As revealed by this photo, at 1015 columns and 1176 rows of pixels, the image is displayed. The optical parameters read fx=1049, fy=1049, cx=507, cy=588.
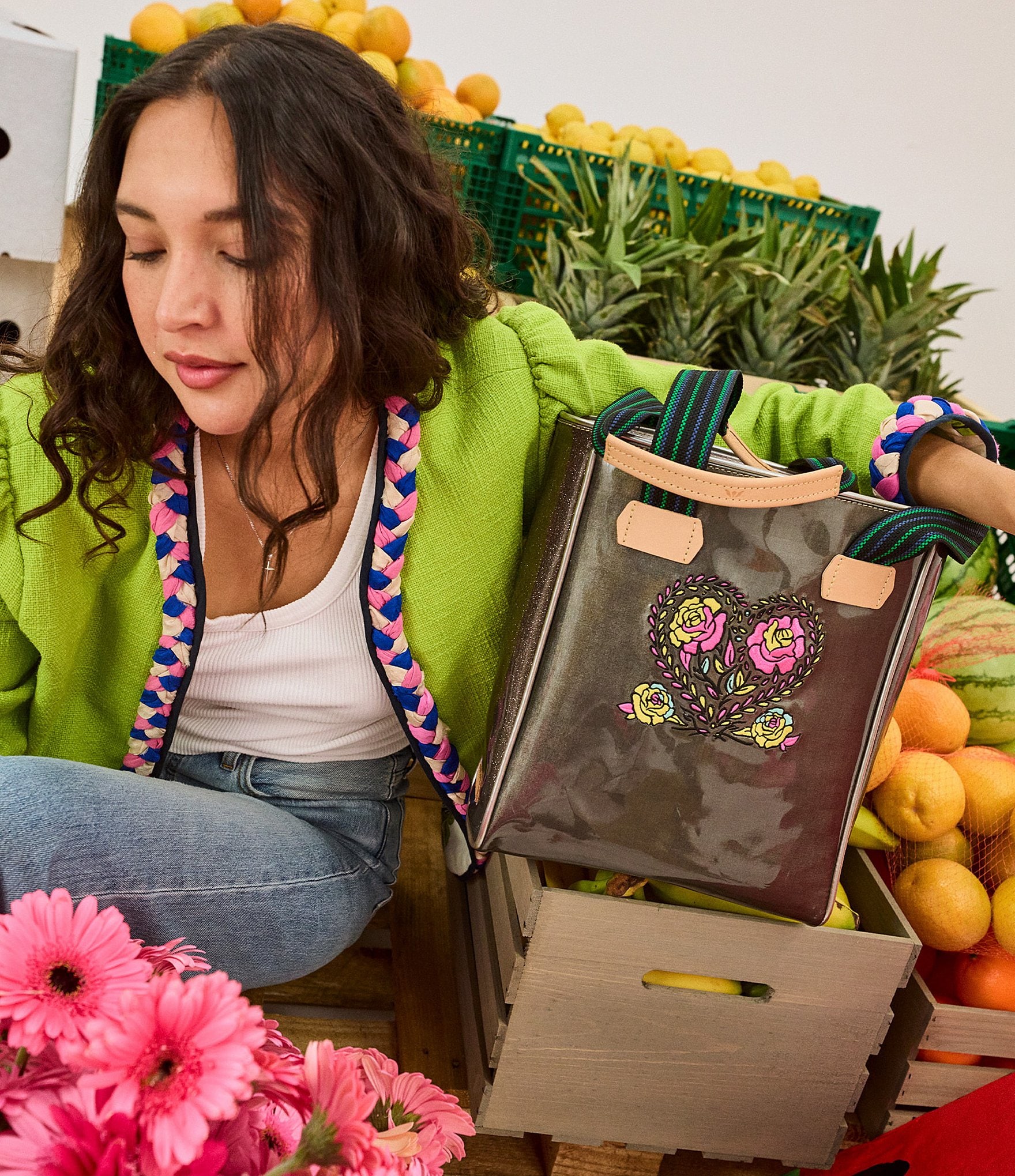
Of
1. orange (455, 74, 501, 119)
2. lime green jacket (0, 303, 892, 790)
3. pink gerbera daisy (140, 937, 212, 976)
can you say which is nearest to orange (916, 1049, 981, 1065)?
lime green jacket (0, 303, 892, 790)

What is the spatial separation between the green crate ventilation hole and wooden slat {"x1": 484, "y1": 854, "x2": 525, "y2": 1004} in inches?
57.4

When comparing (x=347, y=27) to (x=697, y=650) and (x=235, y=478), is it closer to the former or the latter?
(x=235, y=478)

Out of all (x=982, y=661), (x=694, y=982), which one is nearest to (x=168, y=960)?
(x=694, y=982)

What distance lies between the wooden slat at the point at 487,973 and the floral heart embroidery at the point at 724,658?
0.42 metres

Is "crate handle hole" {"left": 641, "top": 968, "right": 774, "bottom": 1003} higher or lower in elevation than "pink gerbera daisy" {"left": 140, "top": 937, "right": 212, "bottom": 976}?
lower

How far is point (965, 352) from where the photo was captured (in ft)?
12.0

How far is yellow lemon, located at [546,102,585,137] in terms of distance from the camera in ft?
→ 9.53

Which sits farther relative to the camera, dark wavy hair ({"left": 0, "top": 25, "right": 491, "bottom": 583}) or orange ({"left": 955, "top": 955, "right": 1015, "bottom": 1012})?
orange ({"left": 955, "top": 955, "right": 1015, "bottom": 1012})


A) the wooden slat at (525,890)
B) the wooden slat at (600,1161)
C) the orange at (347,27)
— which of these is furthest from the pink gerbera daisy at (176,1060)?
the orange at (347,27)

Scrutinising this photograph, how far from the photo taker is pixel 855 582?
37.8 inches

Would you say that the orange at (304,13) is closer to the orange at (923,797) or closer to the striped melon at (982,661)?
the striped melon at (982,661)

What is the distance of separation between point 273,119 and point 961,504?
71 centimetres

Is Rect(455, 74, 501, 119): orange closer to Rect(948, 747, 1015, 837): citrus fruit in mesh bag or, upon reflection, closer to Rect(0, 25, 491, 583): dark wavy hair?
Rect(0, 25, 491, 583): dark wavy hair

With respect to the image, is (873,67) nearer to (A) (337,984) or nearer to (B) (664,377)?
(B) (664,377)
